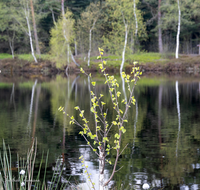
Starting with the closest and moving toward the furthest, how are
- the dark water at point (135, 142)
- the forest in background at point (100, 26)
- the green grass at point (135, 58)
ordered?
the dark water at point (135, 142) → the forest in background at point (100, 26) → the green grass at point (135, 58)

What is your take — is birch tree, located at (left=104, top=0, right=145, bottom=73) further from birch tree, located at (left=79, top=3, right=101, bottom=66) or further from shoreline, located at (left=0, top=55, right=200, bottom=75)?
shoreline, located at (left=0, top=55, right=200, bottom=75)

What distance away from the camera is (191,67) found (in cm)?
4106

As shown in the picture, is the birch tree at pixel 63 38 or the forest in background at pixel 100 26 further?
the forest in background at pixel 100 26

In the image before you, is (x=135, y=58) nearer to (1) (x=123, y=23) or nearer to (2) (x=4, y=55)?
(1) (x=123, y=23)

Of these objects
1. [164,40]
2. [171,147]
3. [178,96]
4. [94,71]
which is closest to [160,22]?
[164,40]

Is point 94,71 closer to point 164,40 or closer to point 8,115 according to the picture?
point 164,40

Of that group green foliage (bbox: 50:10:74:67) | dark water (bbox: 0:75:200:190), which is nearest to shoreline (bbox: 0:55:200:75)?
green foliage (bbox: 50:10:74:67)

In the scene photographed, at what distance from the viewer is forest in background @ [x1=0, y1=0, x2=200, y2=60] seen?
4028cm

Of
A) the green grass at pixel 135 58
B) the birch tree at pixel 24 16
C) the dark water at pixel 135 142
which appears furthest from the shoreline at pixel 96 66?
the dark water at pixel 135 142

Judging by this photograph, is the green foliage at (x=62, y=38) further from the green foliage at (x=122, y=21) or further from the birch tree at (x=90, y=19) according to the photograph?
the green foliage at (x=122, y=21)

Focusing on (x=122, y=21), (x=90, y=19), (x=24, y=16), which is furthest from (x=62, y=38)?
(x=24, y=16)

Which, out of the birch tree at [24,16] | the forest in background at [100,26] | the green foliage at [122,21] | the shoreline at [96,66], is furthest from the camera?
the birch tree at [24,16]

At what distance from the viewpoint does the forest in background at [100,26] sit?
132ft

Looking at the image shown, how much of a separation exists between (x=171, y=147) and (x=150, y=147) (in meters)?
0.50
